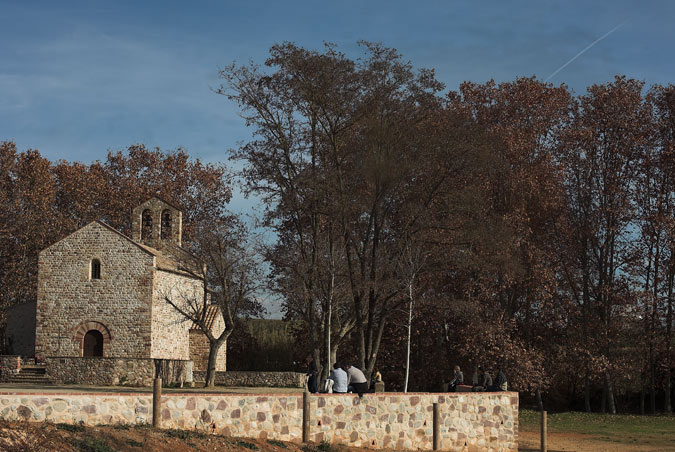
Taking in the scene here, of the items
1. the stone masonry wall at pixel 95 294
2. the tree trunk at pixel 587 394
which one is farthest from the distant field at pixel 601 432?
Result: the stone masonry wall at pixel 95 294

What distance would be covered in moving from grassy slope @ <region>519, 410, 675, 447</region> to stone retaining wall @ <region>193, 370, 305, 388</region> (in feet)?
34.3

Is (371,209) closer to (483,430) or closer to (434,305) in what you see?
(434,305)

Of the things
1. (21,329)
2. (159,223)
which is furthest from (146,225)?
(21,329)

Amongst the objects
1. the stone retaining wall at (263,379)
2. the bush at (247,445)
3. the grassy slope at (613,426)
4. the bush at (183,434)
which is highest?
the bush at (183,434)

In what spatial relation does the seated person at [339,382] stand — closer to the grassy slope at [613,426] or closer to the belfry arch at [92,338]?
the grassy slope at [613,426]

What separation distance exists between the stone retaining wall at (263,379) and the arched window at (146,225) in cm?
941

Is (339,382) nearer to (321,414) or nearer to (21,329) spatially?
(321,414)

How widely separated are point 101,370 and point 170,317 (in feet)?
17.7

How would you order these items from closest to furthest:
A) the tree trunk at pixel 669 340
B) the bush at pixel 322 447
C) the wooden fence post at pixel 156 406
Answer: the wooden fence post at pixel 156 406
the bush at pixel 322 447
the tree trunk at pixel 669 340

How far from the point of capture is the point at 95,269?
132ft

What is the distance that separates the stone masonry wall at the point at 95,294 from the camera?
39500mm

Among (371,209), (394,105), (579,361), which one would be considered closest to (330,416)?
(371,209)

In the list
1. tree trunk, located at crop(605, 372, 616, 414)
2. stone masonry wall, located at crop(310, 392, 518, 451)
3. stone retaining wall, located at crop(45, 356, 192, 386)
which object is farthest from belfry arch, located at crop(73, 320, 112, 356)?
tree trunk, located at crop(605, 372, 616, 414)

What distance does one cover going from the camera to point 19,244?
49906 mm
